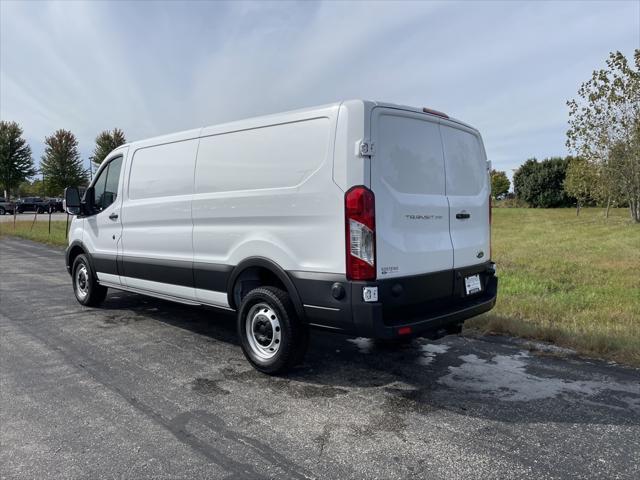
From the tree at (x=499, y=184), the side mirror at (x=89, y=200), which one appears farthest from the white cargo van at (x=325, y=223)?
the tree at (x=499, y=184)

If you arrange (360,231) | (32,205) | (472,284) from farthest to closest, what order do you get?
(32,205), (472,284), (360,231)

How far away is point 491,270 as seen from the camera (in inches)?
186

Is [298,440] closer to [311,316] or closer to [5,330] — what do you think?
[311,316]

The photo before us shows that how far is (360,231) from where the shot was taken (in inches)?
137

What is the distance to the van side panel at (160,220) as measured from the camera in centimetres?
502

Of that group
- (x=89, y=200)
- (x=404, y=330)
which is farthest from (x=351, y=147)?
(x=89, y=200)

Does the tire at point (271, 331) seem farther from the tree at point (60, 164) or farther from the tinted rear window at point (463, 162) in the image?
the tree at point (60, 164)

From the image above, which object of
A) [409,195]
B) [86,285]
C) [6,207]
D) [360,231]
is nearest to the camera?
[360,231]

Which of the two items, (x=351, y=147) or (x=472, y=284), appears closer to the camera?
(x=351, y=147)

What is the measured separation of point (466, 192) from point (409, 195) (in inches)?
36.9

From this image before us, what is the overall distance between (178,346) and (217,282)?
958 millimetres

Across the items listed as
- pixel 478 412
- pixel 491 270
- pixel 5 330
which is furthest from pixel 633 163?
pixel 5 330

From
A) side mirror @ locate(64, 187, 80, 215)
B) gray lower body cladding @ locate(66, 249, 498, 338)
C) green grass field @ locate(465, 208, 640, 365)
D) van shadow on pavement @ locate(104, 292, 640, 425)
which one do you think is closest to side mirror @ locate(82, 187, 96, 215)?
side mirror @ locate(64, 187, 80, 215)

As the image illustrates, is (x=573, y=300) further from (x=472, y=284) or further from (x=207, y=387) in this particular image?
(x=207, y=387)
